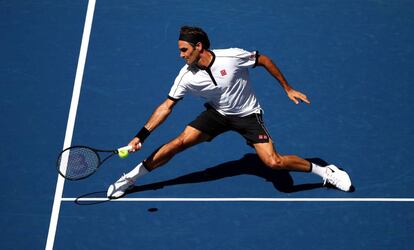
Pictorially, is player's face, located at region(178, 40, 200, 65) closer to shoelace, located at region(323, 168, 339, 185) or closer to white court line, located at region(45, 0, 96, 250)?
shoelace, located at region(323, 168, 339, 185)

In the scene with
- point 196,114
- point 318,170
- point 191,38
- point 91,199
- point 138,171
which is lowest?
point 91,199

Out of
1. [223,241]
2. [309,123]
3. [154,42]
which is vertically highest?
[154,42]

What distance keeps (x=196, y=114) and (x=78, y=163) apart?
6.73 ft

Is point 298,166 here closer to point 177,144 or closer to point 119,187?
point 177,144

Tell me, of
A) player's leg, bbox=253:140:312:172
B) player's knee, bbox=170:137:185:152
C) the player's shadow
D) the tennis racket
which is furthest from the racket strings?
player's leg, bbox=253:140:312:172

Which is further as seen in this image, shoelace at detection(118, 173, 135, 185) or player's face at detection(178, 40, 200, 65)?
shoelace at detection(118, 173, 135, 185)

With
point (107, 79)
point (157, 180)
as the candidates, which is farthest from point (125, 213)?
point (107, 79)

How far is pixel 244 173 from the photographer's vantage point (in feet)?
26.3

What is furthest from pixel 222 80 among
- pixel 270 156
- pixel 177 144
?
pixel 270 156

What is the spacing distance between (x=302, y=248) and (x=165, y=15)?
480 centimetres

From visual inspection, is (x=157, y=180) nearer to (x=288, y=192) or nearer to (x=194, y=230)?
(x=194, y=230)

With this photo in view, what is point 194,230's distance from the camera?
7.27 m

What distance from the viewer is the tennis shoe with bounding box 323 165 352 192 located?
770 cm

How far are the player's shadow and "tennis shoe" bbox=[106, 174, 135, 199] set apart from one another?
0.16m
